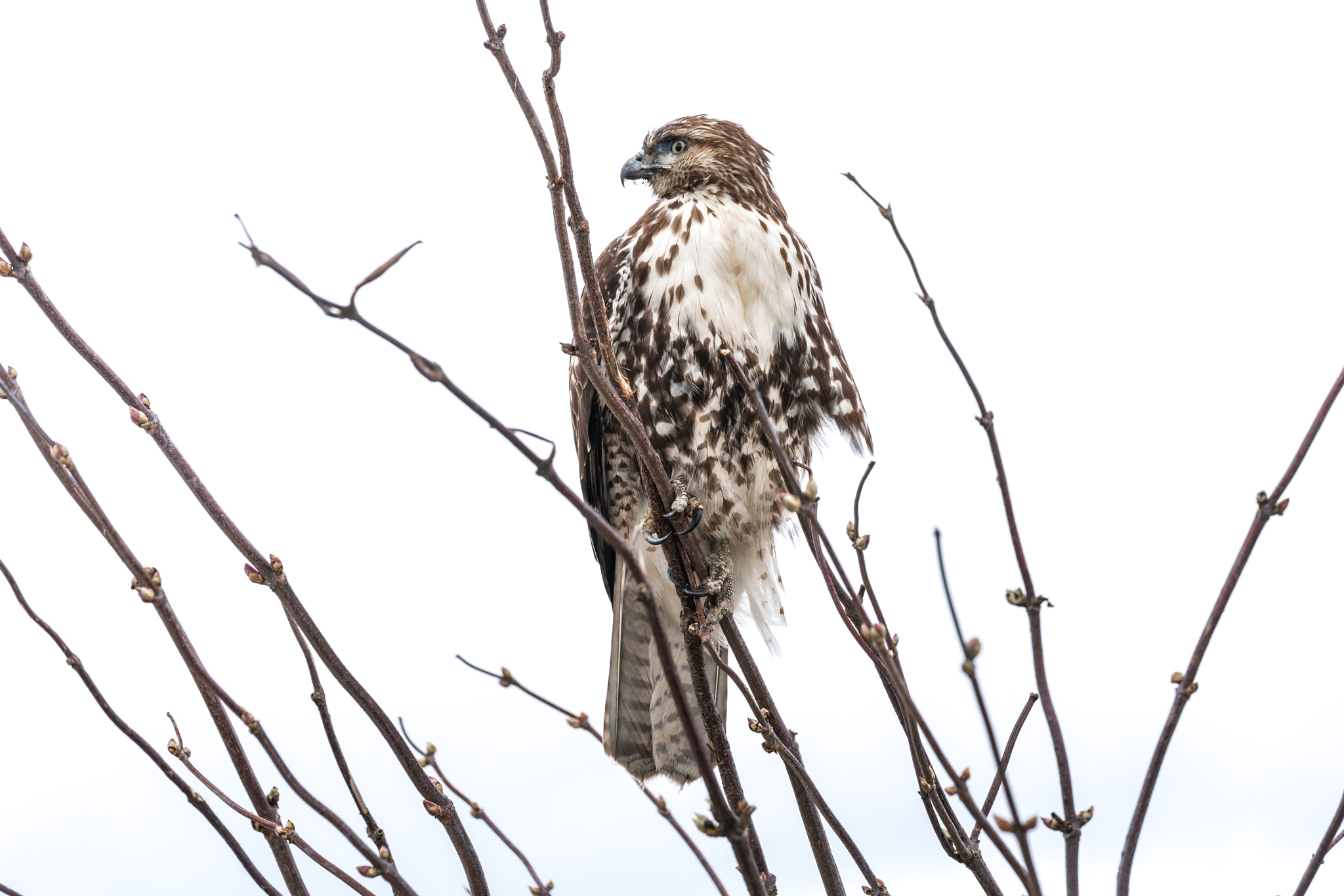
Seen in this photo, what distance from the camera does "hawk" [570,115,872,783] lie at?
2898 mm

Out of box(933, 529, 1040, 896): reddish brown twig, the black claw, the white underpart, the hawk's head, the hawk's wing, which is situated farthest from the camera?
the hawk's head

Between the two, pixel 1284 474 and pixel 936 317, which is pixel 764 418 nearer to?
pixel 936 317

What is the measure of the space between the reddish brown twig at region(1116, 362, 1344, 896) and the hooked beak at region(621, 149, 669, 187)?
2398mm

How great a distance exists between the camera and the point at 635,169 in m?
3.47

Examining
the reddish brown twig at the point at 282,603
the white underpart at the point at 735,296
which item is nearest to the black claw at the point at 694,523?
the white underpart at the point at 735,296

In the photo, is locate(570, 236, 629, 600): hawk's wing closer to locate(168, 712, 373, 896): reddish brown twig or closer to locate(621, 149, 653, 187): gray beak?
locate(621, 149, 653, 187): gray beak

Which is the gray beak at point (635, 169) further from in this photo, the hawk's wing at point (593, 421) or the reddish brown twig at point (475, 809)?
the reddish brown twig at point (475, 809)

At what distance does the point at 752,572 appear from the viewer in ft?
10.8

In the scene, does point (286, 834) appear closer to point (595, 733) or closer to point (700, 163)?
point (595, 733)

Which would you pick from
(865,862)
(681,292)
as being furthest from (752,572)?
(865,862)

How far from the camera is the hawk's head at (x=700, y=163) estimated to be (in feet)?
11.1

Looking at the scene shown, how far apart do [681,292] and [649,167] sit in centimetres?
76

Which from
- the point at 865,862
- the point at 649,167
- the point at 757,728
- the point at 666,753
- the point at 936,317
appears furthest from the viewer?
the point at 649,167

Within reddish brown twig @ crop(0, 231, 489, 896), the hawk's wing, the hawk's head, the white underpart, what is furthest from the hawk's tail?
reddish brown twig @ crop(0, 231, 489, 896)
